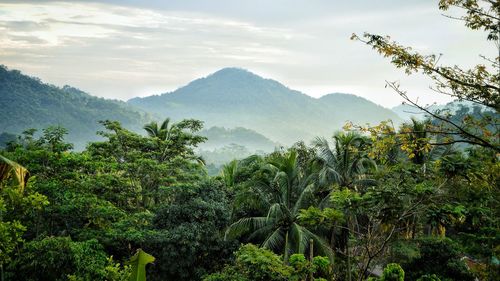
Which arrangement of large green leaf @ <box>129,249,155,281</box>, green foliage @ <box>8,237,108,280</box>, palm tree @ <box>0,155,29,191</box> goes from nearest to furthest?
large green leaf @ <box>129,249,155,281</box>, palm tree @ <box>0,155,29,191</box>, green foliage @ <box>8,237,108,280</box>

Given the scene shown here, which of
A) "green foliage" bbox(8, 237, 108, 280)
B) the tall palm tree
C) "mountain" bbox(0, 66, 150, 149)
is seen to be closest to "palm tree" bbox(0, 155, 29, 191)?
"green foliage" bbox(8, 237, 108, 280)

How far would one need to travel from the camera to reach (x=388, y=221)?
871 cm

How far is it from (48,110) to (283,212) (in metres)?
155

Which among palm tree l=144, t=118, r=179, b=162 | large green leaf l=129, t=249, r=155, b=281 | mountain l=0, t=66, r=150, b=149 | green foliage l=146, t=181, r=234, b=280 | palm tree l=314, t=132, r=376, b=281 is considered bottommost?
mountain l=0, t=66, r=150, b=149

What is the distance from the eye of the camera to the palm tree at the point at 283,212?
13.4 m

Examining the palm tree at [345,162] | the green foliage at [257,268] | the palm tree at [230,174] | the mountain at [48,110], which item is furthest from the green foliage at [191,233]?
the mountain at [48,110]

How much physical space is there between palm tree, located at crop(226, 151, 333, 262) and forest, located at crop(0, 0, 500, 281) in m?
0.05

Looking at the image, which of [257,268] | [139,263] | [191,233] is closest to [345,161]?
[191,233]

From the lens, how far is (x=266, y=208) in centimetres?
1503

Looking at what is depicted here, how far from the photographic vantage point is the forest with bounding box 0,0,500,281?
24.2 ft

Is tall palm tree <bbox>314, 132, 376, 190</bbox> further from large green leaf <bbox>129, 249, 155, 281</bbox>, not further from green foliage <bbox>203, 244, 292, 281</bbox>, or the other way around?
large green leaf <bbox>129, 249, 155, 281</bbox>

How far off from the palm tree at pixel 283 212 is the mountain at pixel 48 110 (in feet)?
469

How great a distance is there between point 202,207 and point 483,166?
9.25 m

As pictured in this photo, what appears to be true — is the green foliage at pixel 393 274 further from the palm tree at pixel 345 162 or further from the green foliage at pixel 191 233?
the green foliage at pixel 191 233
